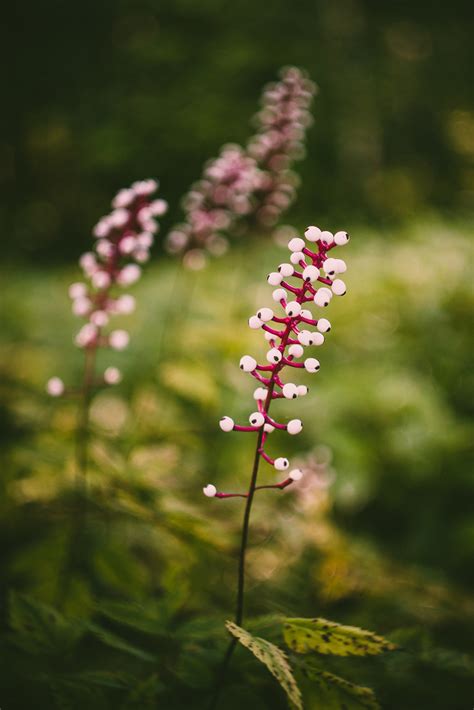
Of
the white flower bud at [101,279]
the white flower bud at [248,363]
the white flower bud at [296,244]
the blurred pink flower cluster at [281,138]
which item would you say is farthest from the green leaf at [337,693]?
the blurred pink flower cluster at [281,138]

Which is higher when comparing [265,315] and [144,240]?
[144,240]

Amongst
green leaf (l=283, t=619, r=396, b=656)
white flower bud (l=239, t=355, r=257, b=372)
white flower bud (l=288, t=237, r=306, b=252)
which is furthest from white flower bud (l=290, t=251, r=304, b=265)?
green leaf (l=283, t=619, r=396, b=656)

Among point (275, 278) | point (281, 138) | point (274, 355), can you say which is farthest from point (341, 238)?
point (281, 138)

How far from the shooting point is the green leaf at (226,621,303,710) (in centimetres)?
84

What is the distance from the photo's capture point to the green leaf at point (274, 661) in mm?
840

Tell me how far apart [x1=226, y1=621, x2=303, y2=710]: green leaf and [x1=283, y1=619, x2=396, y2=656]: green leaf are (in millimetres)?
71

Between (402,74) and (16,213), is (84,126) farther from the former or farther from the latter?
(402,74)

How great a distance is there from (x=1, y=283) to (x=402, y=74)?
9.03 metres

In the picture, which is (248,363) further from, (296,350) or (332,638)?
(332,638)

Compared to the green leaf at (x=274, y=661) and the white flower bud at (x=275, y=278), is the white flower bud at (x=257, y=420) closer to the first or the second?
the white flower bud at (x=275, y=278)

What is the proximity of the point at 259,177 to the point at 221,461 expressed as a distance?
58.1 inches

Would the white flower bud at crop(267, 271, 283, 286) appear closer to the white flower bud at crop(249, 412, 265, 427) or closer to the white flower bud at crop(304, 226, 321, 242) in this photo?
the white flower bud at crop(304, 226, 321, 242)

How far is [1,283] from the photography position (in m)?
6.21

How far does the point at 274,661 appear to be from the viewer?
885 mm
